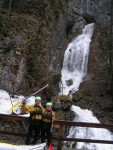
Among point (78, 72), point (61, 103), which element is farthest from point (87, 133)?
point (78, 72)

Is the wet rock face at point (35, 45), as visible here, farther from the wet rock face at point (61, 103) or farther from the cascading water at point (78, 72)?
the wet rock face at point (61, 103)

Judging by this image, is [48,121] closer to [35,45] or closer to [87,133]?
[87,133]

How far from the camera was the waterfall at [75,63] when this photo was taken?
33562 mm

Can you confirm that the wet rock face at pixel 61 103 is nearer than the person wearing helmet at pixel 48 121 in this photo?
No

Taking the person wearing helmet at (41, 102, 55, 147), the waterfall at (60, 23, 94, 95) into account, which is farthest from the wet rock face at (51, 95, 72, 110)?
the person wearing helmet at (41, 102, 55, 147)

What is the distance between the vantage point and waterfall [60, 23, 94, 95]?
110ft

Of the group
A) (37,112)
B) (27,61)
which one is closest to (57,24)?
(27,61)

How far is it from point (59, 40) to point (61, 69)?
3275 mm

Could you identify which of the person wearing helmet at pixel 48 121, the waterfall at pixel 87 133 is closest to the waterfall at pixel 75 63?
the waterfall at pixel 87 133

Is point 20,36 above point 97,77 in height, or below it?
above

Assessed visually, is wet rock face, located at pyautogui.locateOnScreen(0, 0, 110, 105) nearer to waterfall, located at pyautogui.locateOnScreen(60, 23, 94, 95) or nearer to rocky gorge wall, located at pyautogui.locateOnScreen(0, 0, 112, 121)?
rocky gorge wall, located at pyautogui.locateOnScreen(0, 0, 112, 121)

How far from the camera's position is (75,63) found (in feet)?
120

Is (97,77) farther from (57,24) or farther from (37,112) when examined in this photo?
(37,112)

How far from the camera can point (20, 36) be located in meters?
25.4
